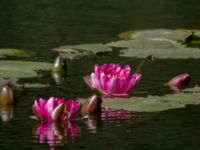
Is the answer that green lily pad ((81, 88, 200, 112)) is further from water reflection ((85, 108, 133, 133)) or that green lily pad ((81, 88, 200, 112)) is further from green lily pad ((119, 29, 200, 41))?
green lily pad ((119, 29, 200, 41))

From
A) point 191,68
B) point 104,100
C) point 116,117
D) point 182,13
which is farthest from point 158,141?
point 182,13

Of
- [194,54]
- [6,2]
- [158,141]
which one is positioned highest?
[6,2]

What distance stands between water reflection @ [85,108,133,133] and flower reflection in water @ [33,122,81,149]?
0.08 meters

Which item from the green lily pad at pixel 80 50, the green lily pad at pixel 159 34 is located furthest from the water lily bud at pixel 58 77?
the green lily pad at pixel 159 34

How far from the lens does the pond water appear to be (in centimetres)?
331

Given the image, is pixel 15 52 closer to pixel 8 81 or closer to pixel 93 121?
pixel 8 81

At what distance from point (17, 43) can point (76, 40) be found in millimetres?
475

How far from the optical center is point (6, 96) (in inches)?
156

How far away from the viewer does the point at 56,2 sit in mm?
9641

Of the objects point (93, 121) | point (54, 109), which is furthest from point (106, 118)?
point (54, 109)

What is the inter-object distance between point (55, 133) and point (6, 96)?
604 mm

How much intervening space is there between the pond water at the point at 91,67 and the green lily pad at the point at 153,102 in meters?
0.03

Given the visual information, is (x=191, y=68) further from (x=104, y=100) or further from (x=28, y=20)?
(x=28, y=20)

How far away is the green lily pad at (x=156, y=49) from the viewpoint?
5496 mm
